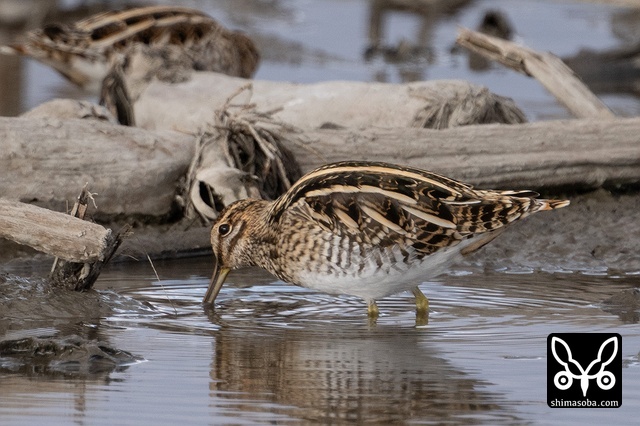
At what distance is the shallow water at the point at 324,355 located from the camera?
4742 mm

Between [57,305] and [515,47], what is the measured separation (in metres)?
4.21

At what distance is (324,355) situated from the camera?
221 inches

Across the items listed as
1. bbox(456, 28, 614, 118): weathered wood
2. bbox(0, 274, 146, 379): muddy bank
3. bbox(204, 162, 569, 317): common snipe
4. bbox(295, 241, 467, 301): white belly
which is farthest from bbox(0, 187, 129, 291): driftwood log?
bbox(456, 28, 614, 118): weathered wood

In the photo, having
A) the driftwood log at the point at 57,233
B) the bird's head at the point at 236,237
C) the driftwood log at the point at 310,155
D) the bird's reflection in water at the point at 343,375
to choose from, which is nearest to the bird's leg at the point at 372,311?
the bird's reflection in water at the point at 343,375

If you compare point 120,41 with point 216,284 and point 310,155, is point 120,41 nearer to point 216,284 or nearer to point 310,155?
point 310,155

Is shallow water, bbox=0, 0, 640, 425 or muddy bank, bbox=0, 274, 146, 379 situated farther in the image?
muddy bank, bbox=0, 274, 146, 379

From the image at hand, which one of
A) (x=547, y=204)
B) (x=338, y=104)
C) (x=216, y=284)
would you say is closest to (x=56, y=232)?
(x=216, y=284)

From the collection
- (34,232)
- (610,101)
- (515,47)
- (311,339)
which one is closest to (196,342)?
(311,339)

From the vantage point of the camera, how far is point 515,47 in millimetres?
9164

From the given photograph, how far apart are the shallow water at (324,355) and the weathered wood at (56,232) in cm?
40

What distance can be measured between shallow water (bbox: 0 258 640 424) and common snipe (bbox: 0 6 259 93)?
4.18m

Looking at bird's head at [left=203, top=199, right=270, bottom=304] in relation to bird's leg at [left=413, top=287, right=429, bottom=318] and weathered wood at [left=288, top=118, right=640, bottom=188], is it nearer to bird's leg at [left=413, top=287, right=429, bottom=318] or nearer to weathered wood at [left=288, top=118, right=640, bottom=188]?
bird's leg at [left=413, top=287, right=429, bottom=318]

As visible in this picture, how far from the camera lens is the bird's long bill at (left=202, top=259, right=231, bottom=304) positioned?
6.67 meters

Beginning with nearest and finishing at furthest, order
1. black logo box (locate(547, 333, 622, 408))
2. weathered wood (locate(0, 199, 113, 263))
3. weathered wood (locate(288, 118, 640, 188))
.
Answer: black logo box (locate(547, 333, 622, 408))
weathered wood (locate(0, 199, 113, 263))
weathered wood (locate(288, 118, 640, 188))
